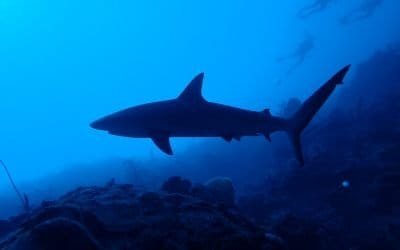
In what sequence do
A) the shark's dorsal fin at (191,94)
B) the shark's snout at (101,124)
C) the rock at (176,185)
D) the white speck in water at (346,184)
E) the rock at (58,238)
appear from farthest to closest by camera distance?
the white speck in water at (346,184) < the rock at (176,185) < the shark's snout at (101,124) < the shark's dorsal fin at (191,94) < the rock at (58,238)

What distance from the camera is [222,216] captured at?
14.6 ft

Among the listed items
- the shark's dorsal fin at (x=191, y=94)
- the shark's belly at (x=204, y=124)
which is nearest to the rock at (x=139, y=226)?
the shark's belly at (x=204, y=124)

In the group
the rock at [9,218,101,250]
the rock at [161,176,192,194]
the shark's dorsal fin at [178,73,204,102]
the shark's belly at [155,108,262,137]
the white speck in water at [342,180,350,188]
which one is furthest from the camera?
the white speck in water at [342,180,350,188]

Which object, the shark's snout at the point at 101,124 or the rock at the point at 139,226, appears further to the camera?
the shark's snout at the point at 101,124

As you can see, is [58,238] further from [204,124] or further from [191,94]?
[191,94]

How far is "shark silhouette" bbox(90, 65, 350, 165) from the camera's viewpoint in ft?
19.4

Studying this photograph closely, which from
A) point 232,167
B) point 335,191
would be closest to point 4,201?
point 232,167

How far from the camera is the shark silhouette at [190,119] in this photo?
5902mm

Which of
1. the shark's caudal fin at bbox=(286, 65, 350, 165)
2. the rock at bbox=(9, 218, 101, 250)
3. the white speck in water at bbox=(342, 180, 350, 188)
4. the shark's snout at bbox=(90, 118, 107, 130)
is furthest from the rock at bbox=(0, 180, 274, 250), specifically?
the white speck in water at bbox=(342, 180, 350, 188)

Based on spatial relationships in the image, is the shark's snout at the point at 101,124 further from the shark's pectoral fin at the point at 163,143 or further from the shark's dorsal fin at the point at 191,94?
the shark's dorsal fin at the point at 191,94

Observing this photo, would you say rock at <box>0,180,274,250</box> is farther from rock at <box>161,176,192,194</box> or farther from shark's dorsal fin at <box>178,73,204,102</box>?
rock at <box>161,176,192,194</box>

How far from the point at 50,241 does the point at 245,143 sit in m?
24.3

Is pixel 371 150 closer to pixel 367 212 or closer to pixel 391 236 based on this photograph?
pixel 367 212

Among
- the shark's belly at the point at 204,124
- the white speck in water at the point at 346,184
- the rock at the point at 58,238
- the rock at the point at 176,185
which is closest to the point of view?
the rock at the point at 58,238
